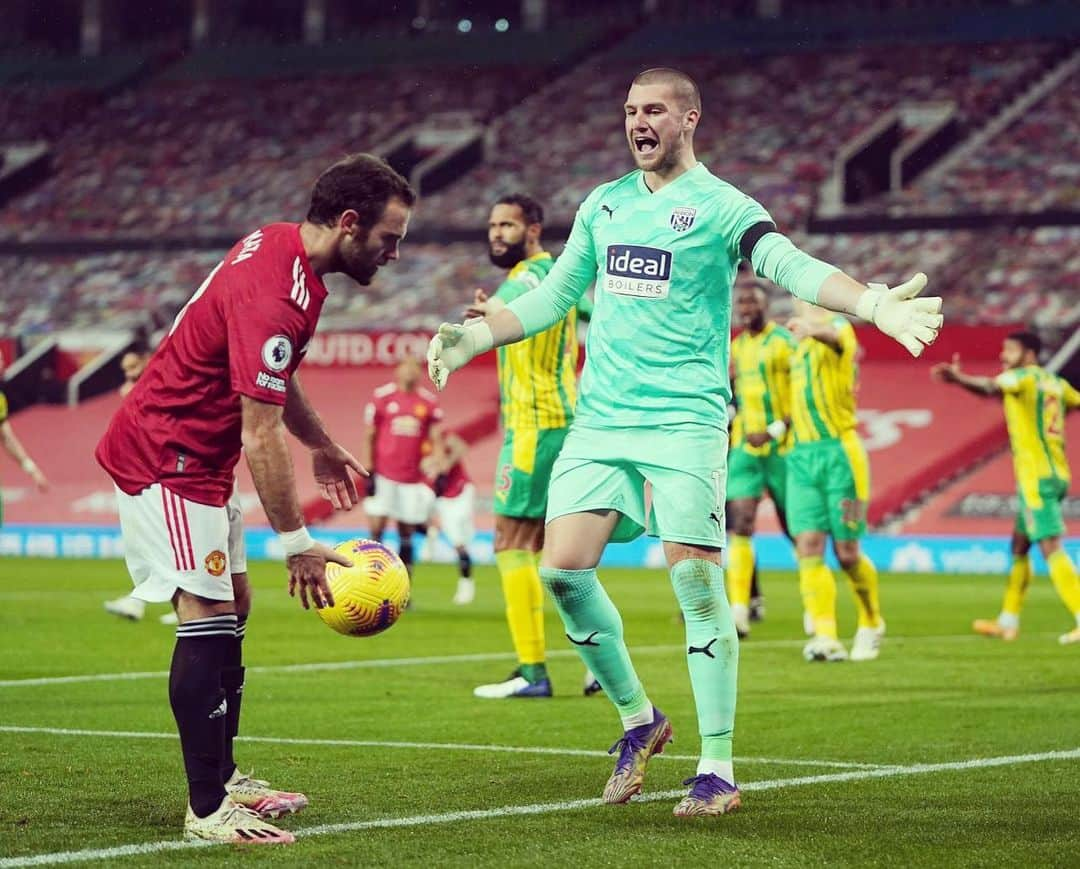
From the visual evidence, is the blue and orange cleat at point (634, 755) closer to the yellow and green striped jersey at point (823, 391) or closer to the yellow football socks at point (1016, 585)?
the yellow and green striped jersey at point (823, 391)

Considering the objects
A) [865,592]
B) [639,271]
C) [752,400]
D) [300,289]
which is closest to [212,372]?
[300,289]

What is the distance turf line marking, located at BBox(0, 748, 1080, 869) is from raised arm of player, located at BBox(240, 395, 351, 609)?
0.72 metres

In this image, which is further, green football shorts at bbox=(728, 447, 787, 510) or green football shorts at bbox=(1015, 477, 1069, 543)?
green football shorts at bbox=(728, 447, 787, 510)

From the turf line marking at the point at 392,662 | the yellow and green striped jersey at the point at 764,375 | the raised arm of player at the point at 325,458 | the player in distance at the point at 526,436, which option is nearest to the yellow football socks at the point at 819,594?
the turf line marking at the point at 392,662

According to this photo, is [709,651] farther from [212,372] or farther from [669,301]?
[212,372]

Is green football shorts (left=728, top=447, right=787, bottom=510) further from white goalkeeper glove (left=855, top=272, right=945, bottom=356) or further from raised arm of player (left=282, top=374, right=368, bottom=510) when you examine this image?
white goalkeeper glove (left=855, top=272, right=945, bottom=356)

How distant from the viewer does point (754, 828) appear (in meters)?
5.51

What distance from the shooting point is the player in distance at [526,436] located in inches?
365

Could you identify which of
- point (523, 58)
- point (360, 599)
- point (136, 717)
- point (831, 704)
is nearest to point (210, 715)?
point (360, 599)

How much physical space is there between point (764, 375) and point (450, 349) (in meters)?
7.53

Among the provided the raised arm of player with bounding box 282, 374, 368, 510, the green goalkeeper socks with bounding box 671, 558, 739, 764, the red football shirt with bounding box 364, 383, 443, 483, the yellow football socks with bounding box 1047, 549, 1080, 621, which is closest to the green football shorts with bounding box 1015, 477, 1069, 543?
the yellow football socks with bounding box 1047, 549, 1080, 621

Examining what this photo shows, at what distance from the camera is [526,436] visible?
30.7ft

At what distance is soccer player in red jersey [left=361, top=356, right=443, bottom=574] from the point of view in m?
17.6

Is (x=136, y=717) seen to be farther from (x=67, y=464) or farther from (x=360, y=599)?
(x=67, y=464)
